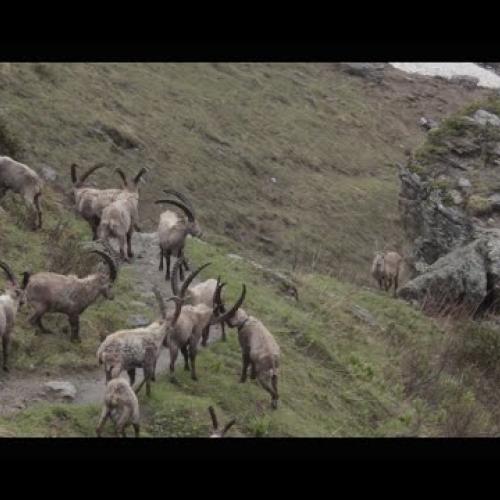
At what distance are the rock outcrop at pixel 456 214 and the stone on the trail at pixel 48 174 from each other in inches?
400

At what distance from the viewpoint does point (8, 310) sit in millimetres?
12273

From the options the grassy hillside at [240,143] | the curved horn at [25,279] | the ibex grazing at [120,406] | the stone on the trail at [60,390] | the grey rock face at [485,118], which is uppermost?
the grey rock face at [485,118]

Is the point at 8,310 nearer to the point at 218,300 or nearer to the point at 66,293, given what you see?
the point at 66,293

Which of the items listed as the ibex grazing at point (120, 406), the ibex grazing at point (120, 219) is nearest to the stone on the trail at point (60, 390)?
the ibex grazing at point (120, 406)

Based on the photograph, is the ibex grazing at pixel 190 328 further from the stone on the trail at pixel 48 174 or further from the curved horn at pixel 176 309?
the stone on the trail at pixel 48 174

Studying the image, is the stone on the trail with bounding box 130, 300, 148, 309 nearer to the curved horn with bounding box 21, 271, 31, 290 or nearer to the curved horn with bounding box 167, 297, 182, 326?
the curved horn with bounding box 21, 271, 31, 290

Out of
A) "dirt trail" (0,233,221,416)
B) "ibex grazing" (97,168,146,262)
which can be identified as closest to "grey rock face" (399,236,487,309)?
"ibex grazing" (97,168,146,262)

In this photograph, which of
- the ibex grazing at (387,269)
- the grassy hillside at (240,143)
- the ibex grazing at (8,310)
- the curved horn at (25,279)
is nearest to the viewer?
the ibex grazing at (8,310)

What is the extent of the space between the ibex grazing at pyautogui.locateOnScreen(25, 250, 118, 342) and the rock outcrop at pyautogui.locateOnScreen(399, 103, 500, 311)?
11146 millimetres

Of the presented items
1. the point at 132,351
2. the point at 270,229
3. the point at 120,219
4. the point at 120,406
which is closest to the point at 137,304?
the point at 120,219

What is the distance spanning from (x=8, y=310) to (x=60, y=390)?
131 cm

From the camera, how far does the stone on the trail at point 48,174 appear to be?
25180 millimetres

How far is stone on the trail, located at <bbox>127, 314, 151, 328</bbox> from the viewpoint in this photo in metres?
14.8
